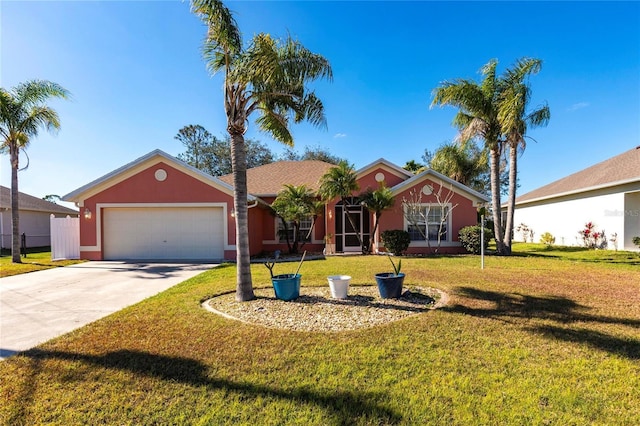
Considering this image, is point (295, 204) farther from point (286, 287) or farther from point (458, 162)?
point (458, 162)

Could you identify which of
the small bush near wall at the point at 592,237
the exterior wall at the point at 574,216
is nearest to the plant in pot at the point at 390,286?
the exterior wall at the point at 574,216

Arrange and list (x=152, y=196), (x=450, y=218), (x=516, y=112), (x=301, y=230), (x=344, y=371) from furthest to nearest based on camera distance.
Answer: (x=301, y=230) → (x=450, y=218) → (x=152, y=196) → (x=516, y=112) → (x=344, y=371)

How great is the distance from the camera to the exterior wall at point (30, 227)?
71.7ft

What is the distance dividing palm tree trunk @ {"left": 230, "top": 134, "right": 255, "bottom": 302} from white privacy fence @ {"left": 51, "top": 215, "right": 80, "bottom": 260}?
42.0 ft

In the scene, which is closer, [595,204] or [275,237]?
[595,204]

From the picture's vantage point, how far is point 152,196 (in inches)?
565

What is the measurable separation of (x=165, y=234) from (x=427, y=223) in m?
12.9

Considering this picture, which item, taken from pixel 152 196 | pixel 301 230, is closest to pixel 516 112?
pixel 301 230

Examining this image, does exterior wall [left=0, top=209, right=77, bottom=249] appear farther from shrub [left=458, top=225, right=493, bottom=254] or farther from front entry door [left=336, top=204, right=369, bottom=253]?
shrub [left=458, top=225, right=493, bottom=254]

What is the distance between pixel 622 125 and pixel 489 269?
49.1 ft

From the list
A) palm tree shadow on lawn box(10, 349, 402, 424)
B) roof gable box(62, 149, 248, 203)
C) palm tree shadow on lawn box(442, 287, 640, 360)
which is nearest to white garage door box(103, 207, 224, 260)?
roof gable box(62, 149, 248, 203)

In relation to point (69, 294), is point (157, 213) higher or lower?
higher

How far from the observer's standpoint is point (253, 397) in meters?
3.11

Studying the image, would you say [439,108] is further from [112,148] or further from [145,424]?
[112,148]
